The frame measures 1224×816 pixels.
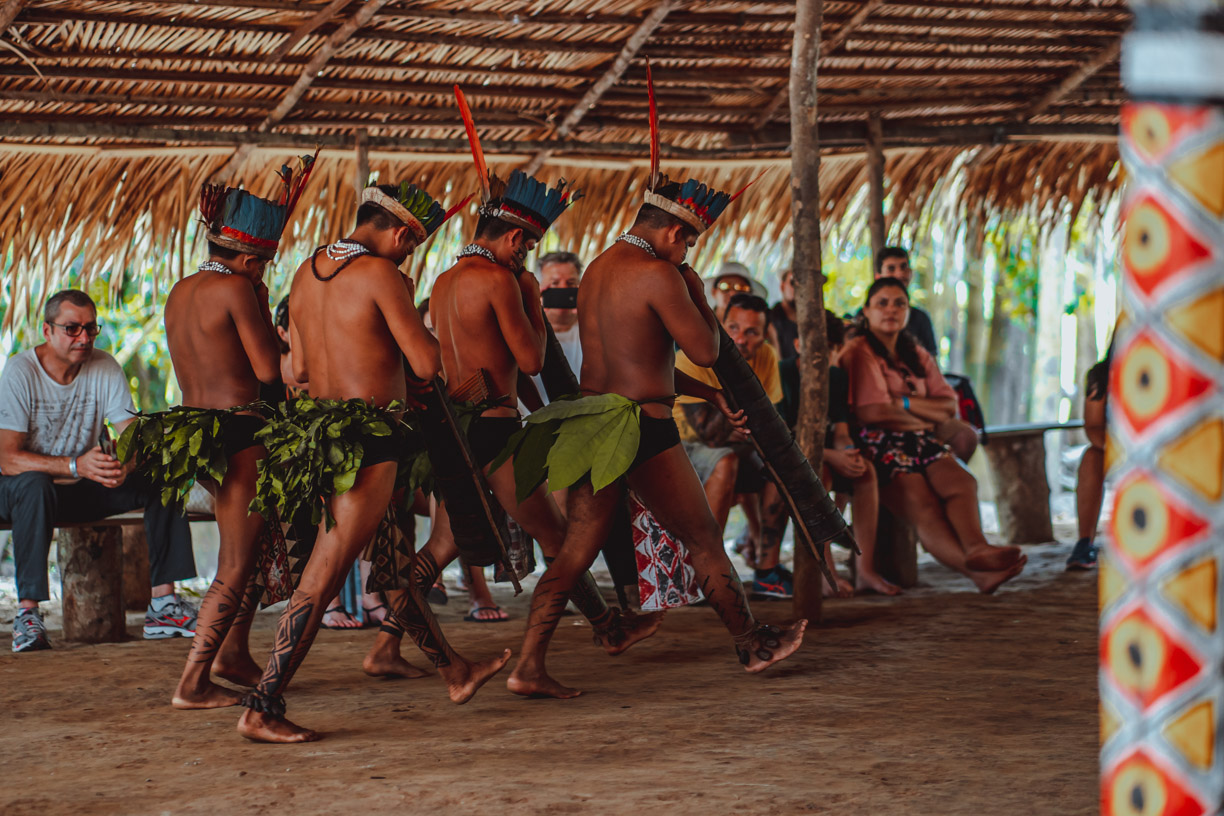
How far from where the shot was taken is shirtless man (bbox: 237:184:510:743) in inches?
142

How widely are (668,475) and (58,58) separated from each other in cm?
384

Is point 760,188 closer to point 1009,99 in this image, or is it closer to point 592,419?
point 1009,99

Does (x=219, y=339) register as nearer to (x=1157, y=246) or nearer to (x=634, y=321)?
(x=634, y=321)

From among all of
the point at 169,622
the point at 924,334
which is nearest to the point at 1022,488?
the point at 924,334

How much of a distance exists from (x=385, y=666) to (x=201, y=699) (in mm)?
694

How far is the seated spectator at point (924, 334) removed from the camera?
666 cm

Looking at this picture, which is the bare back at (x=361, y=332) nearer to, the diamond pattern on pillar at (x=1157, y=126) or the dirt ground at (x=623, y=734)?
the dirt ground at (x=623, y=734)

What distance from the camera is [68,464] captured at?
545 cm

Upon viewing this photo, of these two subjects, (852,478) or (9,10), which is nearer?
(9,10)

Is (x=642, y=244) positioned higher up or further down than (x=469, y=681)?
higher up

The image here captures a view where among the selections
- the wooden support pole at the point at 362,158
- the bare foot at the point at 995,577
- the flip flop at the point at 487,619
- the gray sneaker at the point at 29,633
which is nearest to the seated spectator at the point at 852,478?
the bare foot at the point at 995,577

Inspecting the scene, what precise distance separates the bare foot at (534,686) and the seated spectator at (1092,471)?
3.66m

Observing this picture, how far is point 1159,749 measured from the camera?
160 centimetres

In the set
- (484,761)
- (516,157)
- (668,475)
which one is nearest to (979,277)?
(516,157)
